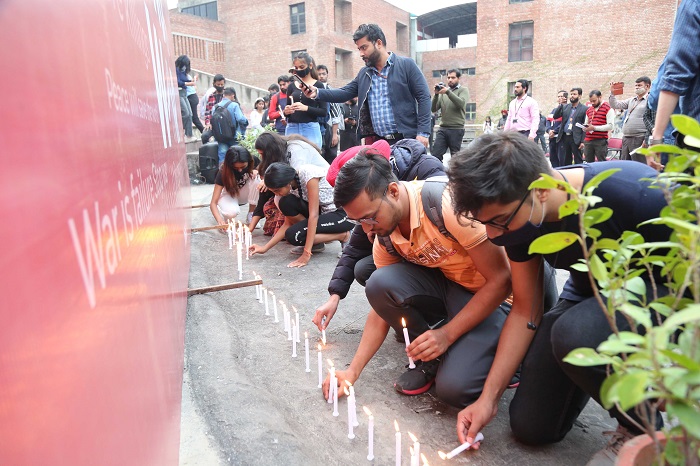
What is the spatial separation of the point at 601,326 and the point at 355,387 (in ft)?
3.94

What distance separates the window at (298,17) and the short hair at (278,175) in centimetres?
2303

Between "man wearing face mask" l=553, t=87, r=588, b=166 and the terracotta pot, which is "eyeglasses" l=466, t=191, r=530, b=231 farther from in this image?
"man wearing face mask" l=553, t=87, r=588, b=166

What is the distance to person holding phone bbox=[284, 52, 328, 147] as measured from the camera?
216 inches

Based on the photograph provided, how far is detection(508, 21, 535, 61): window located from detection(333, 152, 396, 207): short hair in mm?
22670

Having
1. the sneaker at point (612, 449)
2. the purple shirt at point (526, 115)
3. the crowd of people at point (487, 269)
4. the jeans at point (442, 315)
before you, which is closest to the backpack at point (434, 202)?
the crowd of people at point (487, 269)

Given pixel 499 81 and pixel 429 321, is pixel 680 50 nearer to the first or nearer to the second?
pixel 429 321

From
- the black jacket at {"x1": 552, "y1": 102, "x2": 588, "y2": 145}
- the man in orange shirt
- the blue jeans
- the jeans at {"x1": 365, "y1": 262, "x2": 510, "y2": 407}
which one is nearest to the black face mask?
the man in orange shirt

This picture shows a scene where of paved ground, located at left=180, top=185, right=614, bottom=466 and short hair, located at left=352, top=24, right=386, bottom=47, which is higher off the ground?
short hair, located at left=352, top=24, right=386, bottom=47

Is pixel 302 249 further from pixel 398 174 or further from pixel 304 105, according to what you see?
pixel 398 174

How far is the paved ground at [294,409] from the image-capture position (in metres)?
1.93

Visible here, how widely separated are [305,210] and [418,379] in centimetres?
271

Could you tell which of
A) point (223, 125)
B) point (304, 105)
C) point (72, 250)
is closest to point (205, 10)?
point (223, 125)

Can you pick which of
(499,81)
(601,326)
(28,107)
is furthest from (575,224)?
(499,81)

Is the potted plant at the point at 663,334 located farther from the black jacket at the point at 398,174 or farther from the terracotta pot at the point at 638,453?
the black jacket at the point at 398,174
